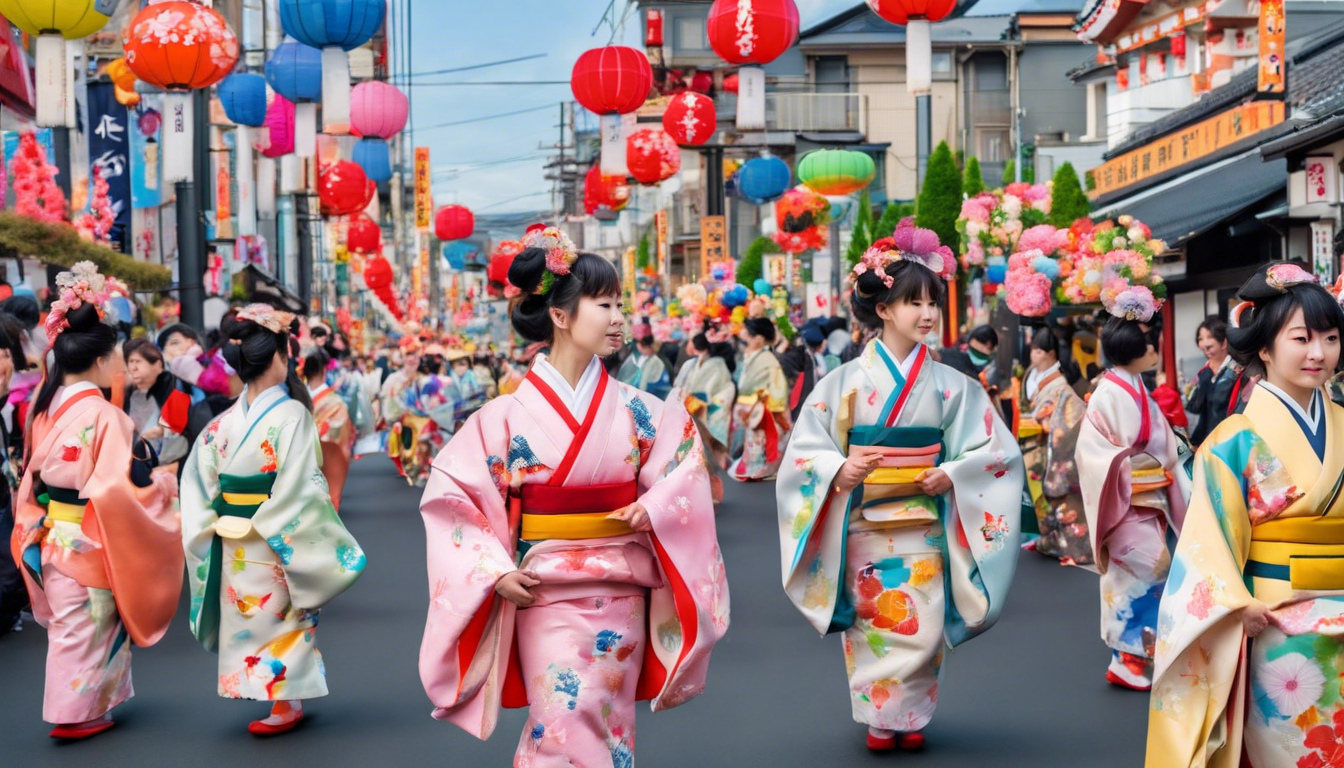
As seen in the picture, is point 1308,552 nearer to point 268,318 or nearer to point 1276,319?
point 1276,319

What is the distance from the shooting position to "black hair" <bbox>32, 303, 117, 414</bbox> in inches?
273

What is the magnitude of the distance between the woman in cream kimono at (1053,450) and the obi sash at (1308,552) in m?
4.65

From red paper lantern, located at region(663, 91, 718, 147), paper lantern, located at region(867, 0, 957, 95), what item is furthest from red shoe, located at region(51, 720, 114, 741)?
red paper lantern, located at region(663, 91, 718, 147)

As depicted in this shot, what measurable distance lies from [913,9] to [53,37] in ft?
20.5

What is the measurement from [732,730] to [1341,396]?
2.89 meters

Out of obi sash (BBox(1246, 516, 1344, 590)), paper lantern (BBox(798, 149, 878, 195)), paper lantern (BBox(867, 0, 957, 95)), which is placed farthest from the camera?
paper lantern (BBox(798, 149, 878, 195))

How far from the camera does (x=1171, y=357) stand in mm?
21438

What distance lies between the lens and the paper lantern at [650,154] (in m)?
19.5

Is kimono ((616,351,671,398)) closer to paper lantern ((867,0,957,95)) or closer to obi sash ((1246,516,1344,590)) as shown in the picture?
paper lantern ((867,0,957,95))

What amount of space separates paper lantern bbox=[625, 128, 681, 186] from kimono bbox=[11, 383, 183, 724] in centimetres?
1305

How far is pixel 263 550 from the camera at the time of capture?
6.77 metres

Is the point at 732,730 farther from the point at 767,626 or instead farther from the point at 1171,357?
the point at 1171,357

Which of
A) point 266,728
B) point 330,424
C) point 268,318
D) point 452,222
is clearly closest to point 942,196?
point 452,222

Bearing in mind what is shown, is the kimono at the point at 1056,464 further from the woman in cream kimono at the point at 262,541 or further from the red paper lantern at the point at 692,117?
the red paper lantern at the point at 692,117
